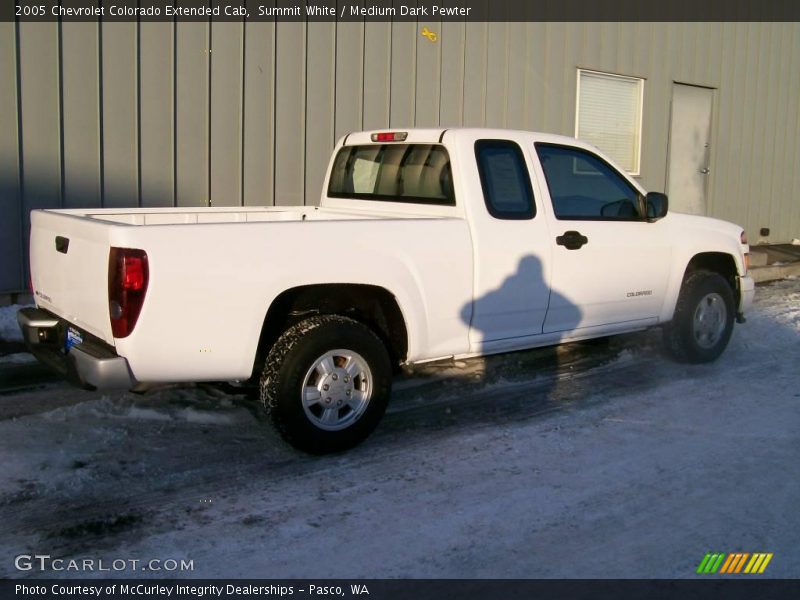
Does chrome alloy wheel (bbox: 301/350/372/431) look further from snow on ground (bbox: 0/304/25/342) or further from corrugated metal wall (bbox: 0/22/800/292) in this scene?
corrugated metal wall (bbox: 0/22/800/292)

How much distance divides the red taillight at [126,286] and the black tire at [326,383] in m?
0.82

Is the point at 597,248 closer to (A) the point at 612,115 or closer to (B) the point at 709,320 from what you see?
(B) the point at 709,320

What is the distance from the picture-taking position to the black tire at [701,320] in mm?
7105

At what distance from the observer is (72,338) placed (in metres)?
4.94

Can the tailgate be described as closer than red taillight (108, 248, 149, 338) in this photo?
No

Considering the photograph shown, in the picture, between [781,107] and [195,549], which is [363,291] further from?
[781,107]

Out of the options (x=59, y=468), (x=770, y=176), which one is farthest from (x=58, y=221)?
(x=770, y=176)

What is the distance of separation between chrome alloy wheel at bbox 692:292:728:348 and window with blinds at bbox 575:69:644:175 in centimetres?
571

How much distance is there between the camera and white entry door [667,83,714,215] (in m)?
13.8

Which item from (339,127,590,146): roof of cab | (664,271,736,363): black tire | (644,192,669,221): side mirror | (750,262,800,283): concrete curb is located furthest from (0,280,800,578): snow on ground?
(750,262,800,283): concrete curb

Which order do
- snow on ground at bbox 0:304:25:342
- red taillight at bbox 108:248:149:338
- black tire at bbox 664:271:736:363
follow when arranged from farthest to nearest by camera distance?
snow on ground at bbox 0:304:25:342 → black tire at bbox 664:271:736:363 → red taillight at bbox 108:248:149:338

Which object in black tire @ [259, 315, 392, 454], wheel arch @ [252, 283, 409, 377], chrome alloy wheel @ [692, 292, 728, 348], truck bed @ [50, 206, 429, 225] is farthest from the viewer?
chrome alloy wheel @ [692, 292, 728, 348]
